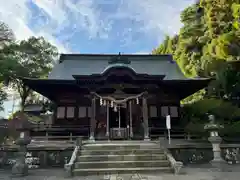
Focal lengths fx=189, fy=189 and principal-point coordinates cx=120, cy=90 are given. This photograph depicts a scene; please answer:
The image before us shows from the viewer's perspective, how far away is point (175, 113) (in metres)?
14.1

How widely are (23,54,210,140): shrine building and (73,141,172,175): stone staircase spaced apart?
2296 mm

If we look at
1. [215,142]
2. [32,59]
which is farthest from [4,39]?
[215,142]

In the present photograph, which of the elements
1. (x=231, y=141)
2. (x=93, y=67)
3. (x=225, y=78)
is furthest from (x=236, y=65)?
(x=93, y=67)

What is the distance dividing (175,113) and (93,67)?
8.45m

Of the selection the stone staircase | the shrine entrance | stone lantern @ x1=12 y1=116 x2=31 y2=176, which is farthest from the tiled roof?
the stone staircase

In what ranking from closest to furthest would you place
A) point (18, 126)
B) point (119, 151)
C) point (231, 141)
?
point (18, 126) < point (119, 151) < point (231, 141)

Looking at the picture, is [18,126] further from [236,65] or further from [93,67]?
[236,65]

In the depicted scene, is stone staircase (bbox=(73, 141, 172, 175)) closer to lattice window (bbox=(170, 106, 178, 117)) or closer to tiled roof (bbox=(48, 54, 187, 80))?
lattice window (bbox=(170, 106, 178, 117))

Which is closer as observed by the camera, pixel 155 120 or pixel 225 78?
pixel 155 120

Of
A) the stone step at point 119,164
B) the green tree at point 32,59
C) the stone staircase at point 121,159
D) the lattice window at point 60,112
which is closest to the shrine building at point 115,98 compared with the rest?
the lattice window at point 60,112

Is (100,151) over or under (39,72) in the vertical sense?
under

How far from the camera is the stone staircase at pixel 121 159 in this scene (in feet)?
23.7

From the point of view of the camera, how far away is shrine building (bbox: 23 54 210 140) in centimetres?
1146

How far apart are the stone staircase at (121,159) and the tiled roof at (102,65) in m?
8.21
